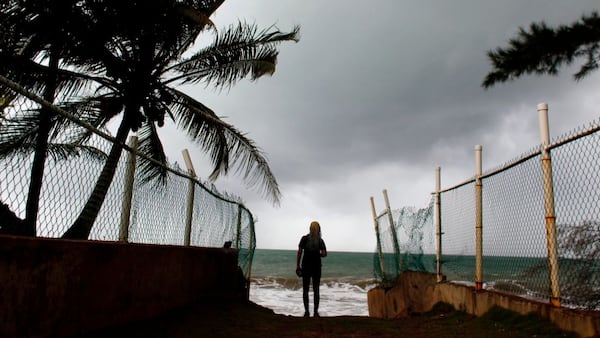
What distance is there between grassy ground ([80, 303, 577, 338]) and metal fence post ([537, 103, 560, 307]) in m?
0.32

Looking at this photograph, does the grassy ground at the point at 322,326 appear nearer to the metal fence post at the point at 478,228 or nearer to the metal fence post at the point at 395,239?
the metal fence post at the point at 478,228

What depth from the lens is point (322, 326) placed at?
5.82 m

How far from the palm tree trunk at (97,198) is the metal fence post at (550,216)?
11.8ft

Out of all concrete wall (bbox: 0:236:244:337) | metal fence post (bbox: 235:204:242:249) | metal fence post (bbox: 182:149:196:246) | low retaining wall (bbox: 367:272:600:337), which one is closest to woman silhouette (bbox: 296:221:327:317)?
metal fence post (bbox: 235:204:242:249)

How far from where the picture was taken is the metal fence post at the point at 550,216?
3.93 meters

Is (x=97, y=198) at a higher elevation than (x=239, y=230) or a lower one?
higher

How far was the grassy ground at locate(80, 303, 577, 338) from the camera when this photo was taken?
413 centimetres

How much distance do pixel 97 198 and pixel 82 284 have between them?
730 mm

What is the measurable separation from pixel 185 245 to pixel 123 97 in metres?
3.86

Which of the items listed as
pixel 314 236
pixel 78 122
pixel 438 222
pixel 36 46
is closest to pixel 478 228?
pixel 438 222

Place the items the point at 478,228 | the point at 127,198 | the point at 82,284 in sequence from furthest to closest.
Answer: the point at 478,228
the point at 127,198
the point at 82,284

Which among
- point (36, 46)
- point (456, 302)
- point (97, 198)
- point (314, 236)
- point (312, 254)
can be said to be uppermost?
point (36, 46)

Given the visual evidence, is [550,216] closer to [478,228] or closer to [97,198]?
[478,228]

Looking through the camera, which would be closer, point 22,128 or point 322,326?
point 322,326
